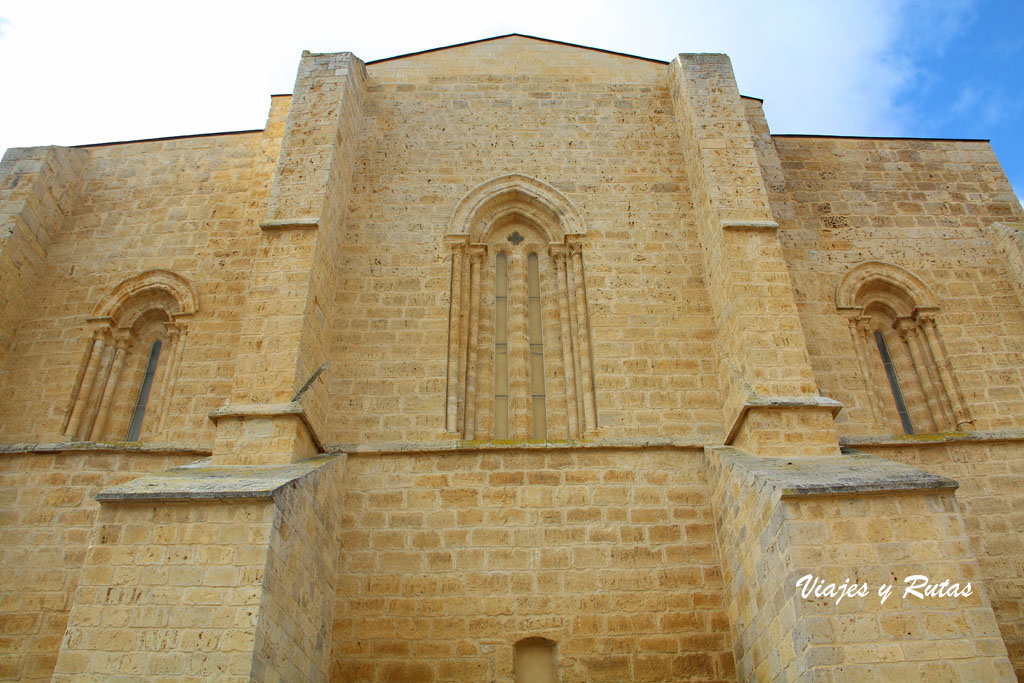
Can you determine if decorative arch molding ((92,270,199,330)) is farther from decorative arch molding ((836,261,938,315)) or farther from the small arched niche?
decorative arch molding ((836,261,938,315))

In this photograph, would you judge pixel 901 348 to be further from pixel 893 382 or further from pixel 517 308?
pixel 517 308

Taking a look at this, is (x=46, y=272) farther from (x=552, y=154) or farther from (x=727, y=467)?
(x=727, y=467)

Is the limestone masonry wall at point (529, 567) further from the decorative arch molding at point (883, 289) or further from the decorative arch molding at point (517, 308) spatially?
the decorative arch molding at point (883, 289)

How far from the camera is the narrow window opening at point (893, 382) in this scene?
8469 mm

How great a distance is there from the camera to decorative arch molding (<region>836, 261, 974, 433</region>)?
8367 millimetres

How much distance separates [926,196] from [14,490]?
10.5 meters

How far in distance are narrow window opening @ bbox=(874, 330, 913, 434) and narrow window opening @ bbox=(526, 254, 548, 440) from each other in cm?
377

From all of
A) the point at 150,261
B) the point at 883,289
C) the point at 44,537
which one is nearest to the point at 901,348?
the point at 883,289

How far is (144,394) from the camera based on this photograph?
28.2 ft

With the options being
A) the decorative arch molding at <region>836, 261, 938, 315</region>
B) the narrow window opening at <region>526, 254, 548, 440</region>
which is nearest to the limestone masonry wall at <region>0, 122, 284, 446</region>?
the narrow window opening at <region>526, 254, 548, 440</region>

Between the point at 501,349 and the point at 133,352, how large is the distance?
13.3 ft

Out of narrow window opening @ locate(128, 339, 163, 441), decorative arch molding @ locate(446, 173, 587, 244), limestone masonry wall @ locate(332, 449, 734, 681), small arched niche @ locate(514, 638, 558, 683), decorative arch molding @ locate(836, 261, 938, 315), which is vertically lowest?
small arched niche @ locate(514, 638, 558, 683)

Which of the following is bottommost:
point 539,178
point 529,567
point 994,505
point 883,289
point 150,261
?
point 529,567

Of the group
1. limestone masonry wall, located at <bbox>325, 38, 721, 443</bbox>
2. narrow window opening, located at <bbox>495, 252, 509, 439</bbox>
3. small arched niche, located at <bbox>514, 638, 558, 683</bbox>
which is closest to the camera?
small arched niche, located at <bbox>514, 638, 558, 683</bbox>
